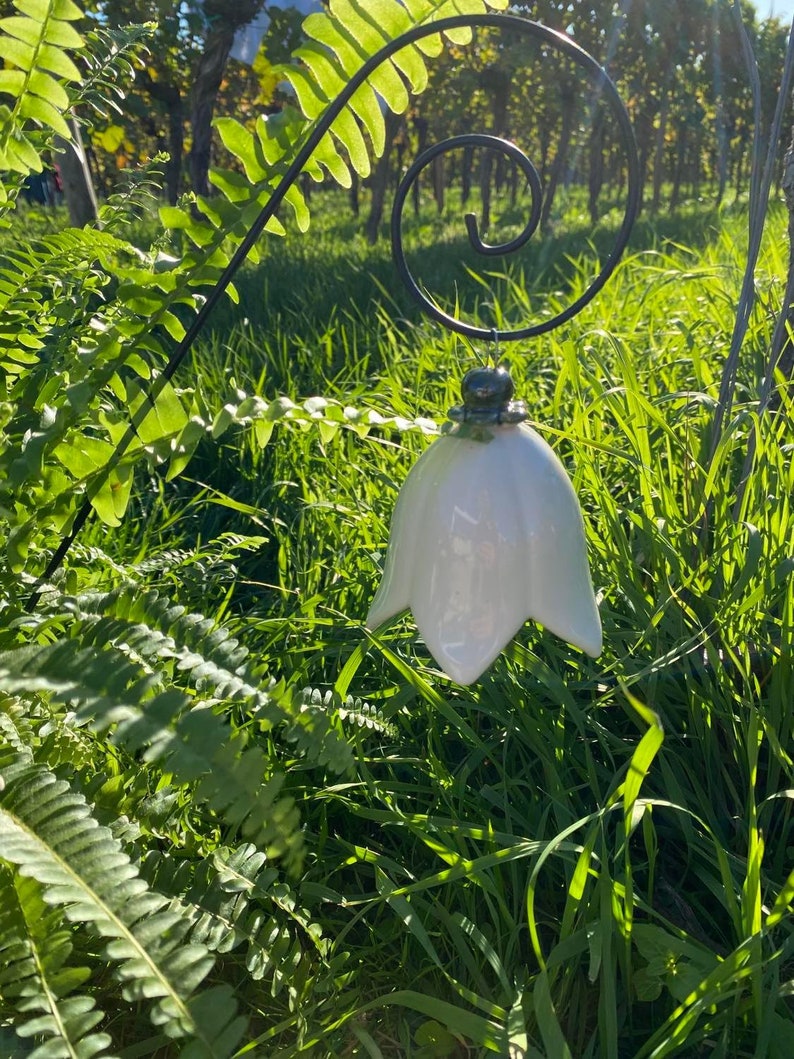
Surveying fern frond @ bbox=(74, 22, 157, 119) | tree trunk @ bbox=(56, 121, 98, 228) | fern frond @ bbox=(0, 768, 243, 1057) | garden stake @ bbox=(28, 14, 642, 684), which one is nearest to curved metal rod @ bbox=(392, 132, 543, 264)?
garden stake @ bbox=(28, 14, 642, 684)

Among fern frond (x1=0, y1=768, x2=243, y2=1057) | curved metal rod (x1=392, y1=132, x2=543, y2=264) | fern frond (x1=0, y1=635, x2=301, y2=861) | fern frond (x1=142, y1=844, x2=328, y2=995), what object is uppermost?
curved metal rod (x1=392, y1=132, x2=543, y2=264)

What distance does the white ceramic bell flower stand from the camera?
0.73 m

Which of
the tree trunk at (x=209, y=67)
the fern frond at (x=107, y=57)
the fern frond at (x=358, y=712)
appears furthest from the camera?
the tree trunk at (x=209, y=67)

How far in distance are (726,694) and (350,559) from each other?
0.86 metres

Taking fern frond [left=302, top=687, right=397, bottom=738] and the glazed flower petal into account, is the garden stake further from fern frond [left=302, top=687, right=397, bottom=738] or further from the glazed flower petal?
fern frond [left=302, top=687, right=397, bottom=738]

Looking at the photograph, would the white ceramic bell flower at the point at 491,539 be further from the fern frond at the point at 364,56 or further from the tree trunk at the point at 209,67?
the tree trunk at the point at 209,67

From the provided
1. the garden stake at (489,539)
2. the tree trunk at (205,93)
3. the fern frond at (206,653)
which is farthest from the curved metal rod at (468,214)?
the tree trunk at (205,93)

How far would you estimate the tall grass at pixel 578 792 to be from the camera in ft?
3.45

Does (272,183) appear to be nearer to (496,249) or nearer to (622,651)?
(496,249)

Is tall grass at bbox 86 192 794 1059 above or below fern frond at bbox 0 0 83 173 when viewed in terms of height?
below

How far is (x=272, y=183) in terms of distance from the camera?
1184 mm

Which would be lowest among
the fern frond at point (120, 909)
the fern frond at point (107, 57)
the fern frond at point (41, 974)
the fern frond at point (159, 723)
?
the fern frond at point (41, 974)

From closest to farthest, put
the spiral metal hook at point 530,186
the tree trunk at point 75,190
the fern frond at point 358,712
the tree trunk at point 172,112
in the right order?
the spiral metal hook at point 530,186, the fern frond at point 358,712, the tree trunk at point 75,190, the tree trunk at point 172,112

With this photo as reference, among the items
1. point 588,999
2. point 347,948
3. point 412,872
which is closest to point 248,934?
point 347,948
